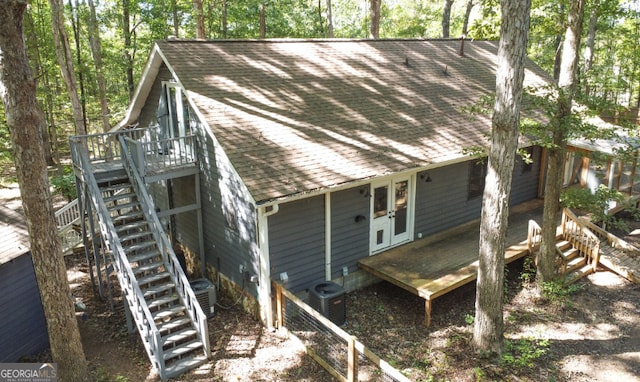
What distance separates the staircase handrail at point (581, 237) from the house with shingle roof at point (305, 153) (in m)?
2.22

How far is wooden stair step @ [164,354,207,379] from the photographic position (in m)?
7.62

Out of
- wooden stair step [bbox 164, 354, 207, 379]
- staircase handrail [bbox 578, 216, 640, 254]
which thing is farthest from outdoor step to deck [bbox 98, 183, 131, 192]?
staircase handrail [bbox 578, 216, 640, 254]

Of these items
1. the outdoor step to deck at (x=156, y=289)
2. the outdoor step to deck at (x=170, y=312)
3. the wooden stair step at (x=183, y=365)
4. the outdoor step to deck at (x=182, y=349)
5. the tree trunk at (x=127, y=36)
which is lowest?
the wooden stair step at (x=183, y=365)

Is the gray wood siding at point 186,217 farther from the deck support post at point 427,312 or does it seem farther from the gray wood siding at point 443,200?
the deck support post at point 427,312

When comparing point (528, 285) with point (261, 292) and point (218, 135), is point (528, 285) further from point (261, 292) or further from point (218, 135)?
point (218, 135)

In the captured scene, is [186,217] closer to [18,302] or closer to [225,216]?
[225,216]

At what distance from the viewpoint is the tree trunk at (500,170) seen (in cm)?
655

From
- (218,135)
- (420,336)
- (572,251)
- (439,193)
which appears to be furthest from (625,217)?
(218,135)

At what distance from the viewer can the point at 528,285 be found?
10.6m

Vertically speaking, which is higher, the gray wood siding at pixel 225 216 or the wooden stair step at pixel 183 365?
the gray wood siding at pixel 225 216

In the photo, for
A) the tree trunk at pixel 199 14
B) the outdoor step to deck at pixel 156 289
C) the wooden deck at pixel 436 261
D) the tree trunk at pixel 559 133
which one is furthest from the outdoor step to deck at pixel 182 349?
the tree trunk at pixel 199 14

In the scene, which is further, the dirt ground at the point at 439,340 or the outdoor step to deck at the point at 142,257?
the outdoor step to deck at the point at 142,257

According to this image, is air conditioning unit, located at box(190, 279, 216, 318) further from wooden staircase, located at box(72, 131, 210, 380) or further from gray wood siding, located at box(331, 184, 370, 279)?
gray wood siding, located at box(331, 184, 370, 279)

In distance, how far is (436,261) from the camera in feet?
33.7
